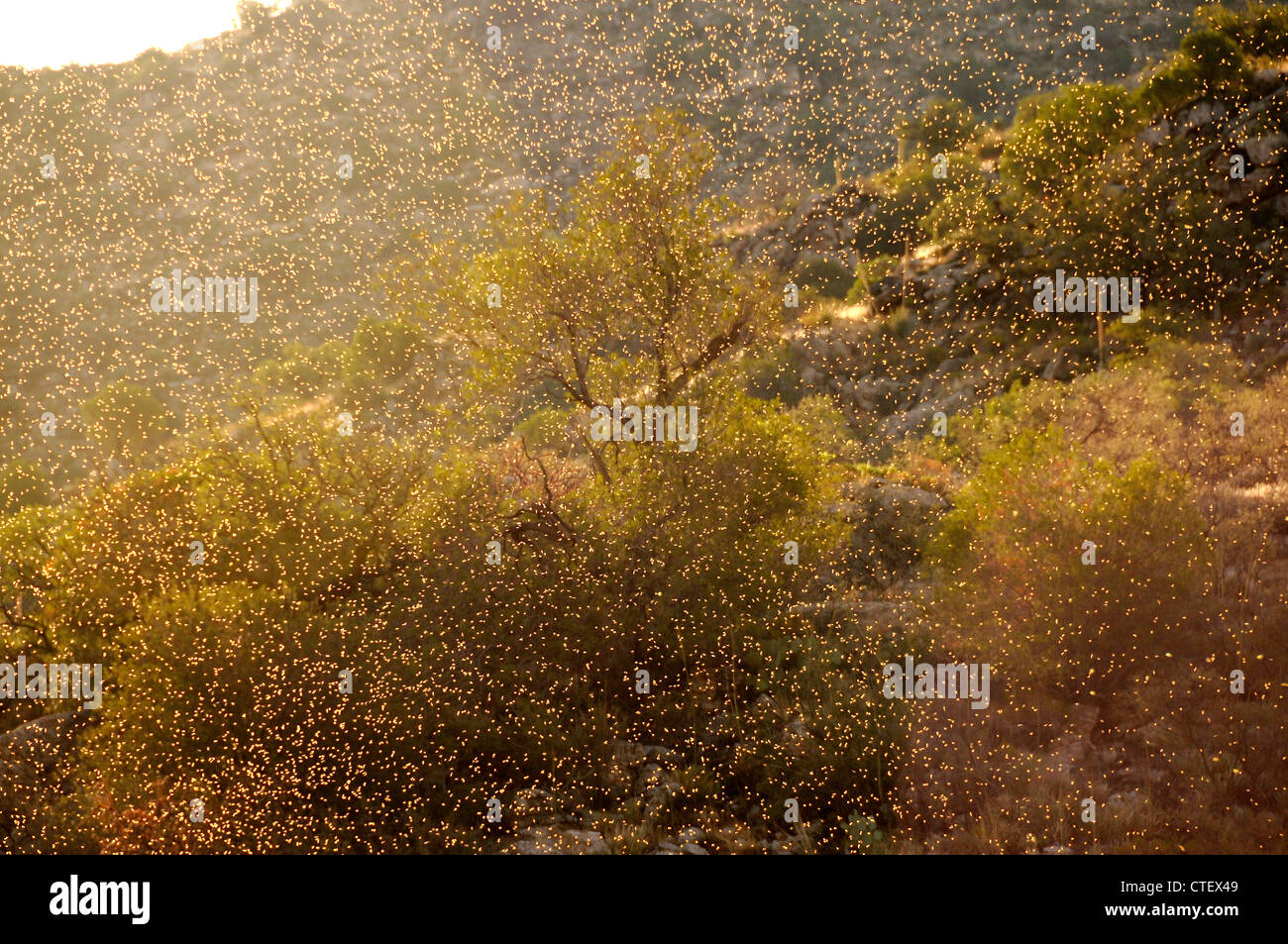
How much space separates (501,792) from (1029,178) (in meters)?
50.1

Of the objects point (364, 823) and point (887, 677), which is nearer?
point (364, 823)

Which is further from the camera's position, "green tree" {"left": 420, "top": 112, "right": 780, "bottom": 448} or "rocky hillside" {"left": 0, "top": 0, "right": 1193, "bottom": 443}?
"rocky hillside" {"left": 0, "top": 0, "right": 1193, "bottom": 443}

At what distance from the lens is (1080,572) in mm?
13094

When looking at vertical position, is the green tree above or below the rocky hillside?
below

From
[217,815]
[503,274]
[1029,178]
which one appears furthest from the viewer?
[1029,178]

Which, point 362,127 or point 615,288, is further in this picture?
point 362,127

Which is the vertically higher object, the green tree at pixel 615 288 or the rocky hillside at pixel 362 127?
the rocky hillside at pixel 362 127

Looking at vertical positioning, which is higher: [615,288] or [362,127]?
[362,127]

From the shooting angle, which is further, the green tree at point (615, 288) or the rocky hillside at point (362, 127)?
the rocky hillside at point (362, 127)
